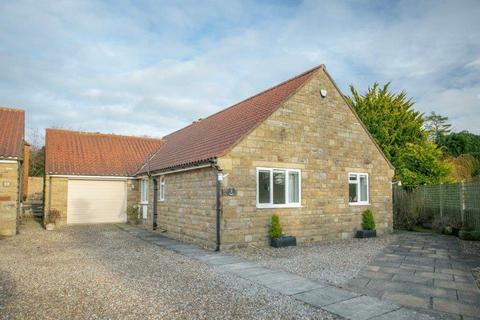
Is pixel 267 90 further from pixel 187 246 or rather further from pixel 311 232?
pixel 187 246

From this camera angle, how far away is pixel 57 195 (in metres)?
19.7

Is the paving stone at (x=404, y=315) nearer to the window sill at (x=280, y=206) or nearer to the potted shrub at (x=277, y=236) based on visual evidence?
the potted shrub at (x=277, y=236)

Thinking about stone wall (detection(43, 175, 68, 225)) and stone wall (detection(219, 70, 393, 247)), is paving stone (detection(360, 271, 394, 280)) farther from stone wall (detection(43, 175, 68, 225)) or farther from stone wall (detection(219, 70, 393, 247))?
stone wall (detection(43, 175, 68, 225))

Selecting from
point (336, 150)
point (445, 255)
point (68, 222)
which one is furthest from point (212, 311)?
point (68, 222)

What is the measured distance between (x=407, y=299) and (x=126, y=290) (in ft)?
16.6

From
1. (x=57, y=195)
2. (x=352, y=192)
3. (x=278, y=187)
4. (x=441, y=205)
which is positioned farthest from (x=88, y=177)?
(x=441, y=205)

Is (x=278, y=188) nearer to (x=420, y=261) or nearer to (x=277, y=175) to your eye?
(x=277, y=175)

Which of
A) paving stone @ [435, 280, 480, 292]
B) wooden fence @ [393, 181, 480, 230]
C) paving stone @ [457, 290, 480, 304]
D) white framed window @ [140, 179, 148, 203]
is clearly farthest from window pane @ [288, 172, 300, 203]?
white framed window @ [140, 179, 148, 203]

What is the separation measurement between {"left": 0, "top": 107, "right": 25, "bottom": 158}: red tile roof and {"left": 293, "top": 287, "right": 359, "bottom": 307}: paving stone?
1391 centimetres

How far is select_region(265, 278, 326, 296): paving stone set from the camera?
685 cm

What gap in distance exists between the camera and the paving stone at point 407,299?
619 cm

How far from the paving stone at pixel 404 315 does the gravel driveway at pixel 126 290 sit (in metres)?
0.80

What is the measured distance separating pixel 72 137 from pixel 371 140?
17.9m

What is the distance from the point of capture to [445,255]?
11.1 m
